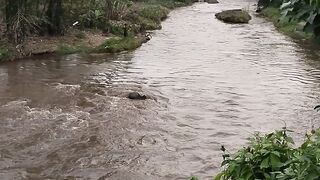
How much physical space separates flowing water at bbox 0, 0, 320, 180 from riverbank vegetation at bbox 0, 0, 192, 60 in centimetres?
81

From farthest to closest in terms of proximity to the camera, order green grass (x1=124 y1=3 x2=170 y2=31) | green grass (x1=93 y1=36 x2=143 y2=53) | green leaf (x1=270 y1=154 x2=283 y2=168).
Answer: green grass (x1=124 y1=3 x2=170 y2=31), green grass (x1=93 y1=36 x2=143 y2=53), green leaf (x1=270 y1=154 x2=283 y2=168)

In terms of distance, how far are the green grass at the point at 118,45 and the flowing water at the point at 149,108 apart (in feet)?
→ 1.47

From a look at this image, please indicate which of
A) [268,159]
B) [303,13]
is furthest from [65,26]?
[303,13]

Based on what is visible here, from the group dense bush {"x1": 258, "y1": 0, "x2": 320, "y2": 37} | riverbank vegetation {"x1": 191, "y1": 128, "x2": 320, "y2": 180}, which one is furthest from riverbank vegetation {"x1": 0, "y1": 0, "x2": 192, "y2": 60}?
dense bush {"x1": 258, "y1": 0, "x2": 320, "y2": 37}

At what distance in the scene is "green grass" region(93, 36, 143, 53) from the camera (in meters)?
18.0

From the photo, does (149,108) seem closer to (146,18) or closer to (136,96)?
(136,96)

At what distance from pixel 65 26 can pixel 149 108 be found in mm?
9741

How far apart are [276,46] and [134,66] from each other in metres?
6.96

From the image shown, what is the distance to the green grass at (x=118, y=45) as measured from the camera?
59.2 feet

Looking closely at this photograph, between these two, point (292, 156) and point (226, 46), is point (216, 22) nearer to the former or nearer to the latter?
point (226, 46)

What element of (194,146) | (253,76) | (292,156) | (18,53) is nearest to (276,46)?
(253,76)

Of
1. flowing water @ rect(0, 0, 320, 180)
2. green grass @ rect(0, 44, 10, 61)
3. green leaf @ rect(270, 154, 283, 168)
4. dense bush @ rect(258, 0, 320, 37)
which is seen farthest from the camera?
green grass @ rect(0, 44, 10, 61)

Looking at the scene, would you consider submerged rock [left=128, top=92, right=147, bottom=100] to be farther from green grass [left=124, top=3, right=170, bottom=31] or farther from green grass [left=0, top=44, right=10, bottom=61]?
green grass [left=124, top=3, right=170, bottom=31]

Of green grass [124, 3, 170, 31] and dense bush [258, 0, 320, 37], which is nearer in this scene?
dense bush [258, 0, 320, 37]
